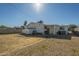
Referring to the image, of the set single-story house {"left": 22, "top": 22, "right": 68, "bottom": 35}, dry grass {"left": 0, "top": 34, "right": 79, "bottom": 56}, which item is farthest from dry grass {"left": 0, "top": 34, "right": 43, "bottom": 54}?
single-story house {"left": 22, "top": 22, "right": 68, "bottom": 35}

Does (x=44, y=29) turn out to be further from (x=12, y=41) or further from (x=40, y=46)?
(x=12, y=41)

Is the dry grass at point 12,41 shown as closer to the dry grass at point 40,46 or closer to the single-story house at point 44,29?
the dry grass at point 40,46

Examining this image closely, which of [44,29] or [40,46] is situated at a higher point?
[44,29]

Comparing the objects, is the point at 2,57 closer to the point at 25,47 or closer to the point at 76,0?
the point at 25,47

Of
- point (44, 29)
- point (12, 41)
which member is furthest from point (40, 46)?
point (12, 41)

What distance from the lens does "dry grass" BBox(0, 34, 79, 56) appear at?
50.2ft

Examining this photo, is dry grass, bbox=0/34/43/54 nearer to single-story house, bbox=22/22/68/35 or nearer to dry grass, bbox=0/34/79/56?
dry grass, bbox=0/34/79/56

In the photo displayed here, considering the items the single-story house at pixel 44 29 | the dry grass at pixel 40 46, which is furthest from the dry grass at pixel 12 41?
the single-story house at pixel 44 29

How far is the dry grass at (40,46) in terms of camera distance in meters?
15.3

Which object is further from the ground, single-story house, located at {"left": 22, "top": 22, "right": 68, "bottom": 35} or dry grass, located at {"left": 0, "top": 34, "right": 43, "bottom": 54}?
single-story house, located at {"left": 22, "top": 22, "right": 68, "bottom": 35}

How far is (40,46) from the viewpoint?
1533 centimetres

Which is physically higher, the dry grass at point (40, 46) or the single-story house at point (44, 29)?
the single-story house at point (44, 29)

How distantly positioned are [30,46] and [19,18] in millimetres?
409

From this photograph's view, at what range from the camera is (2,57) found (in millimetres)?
15266
